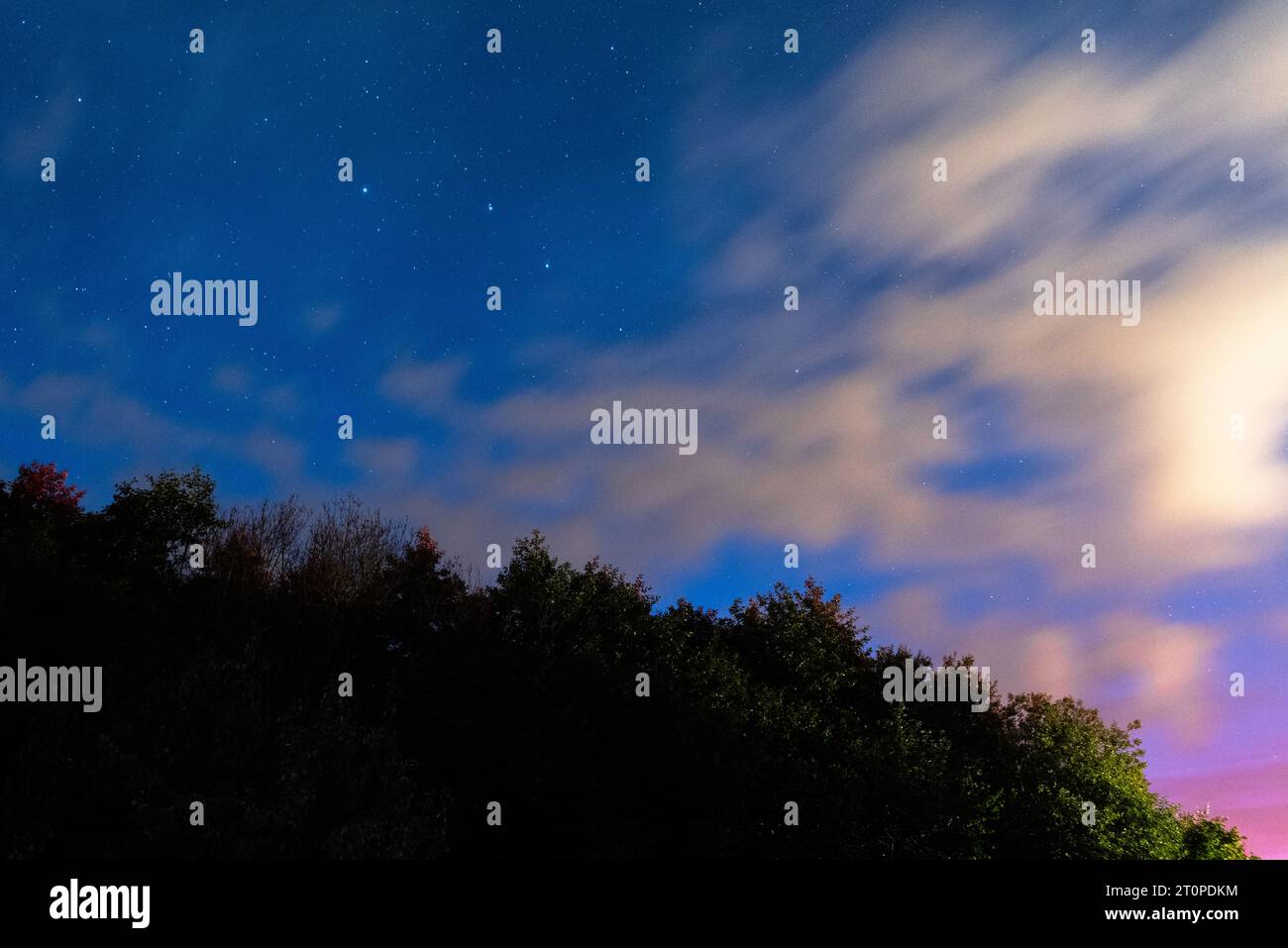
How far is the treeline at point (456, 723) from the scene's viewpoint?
26.9 metres

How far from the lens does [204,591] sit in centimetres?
3981

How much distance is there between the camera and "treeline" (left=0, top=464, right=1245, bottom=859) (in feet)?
88.3

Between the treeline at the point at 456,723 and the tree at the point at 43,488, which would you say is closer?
the treeline at the point at 456,723

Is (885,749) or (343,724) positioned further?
(885,749)

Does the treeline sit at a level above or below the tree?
below

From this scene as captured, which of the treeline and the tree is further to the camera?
the tree

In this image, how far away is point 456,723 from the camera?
122 ft

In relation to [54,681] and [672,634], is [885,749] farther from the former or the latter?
[54,681]

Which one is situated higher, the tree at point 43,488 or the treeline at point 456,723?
the tree at point 43,488
